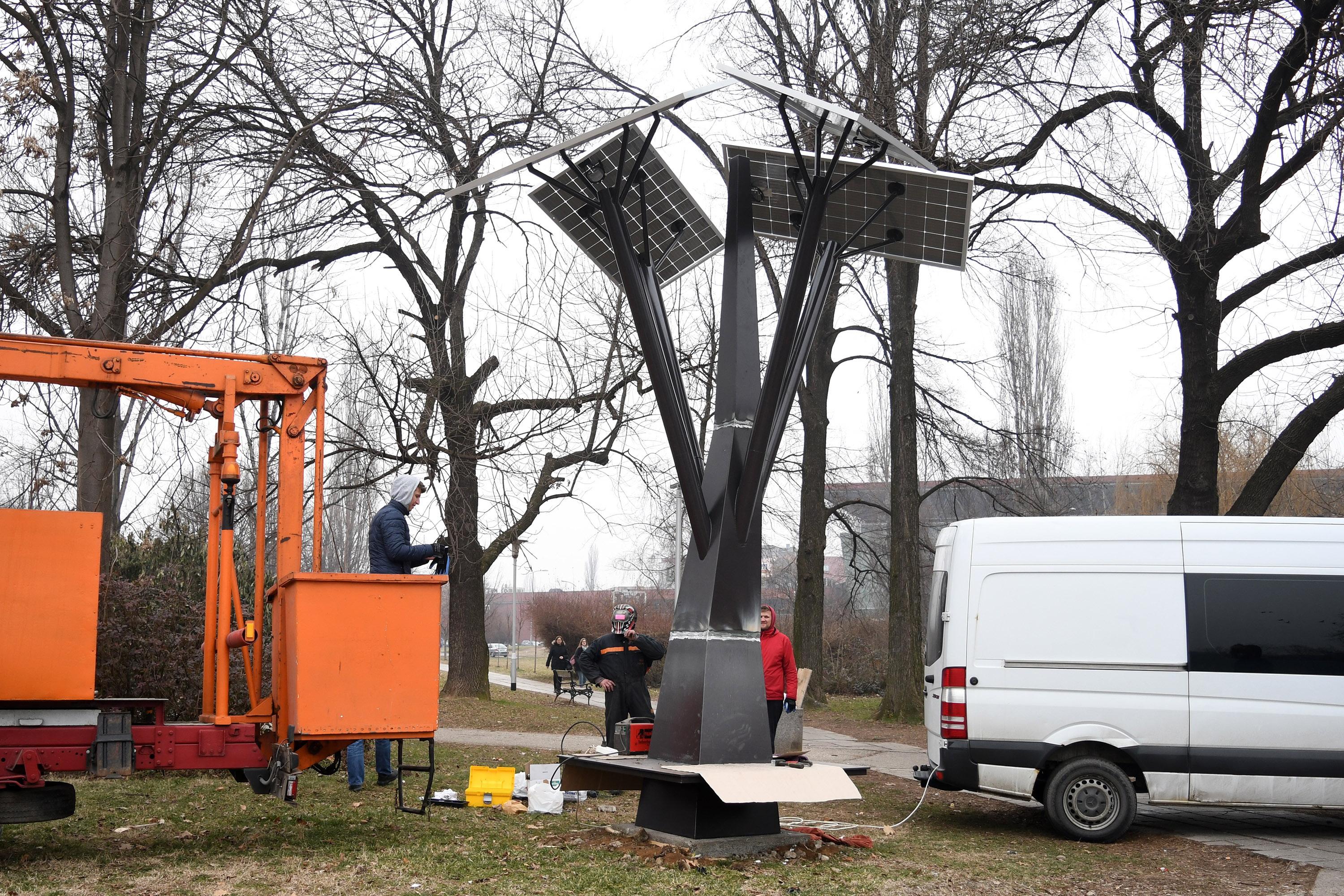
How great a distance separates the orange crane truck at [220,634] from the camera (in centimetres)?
698

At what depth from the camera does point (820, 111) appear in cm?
831

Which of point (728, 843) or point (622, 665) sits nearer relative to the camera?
point (728, 843)

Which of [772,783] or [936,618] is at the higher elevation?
[936,618]

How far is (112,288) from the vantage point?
39.7 feet

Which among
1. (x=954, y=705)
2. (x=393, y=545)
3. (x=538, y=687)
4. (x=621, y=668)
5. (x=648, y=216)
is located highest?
(x=648, y=216)

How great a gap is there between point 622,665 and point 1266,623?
18.6 ft

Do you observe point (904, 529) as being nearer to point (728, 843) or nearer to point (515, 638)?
point (728, 843)

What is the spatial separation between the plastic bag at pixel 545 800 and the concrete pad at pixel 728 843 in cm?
146

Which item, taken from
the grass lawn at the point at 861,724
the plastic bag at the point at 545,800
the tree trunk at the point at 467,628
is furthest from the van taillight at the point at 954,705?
the tree trunk at the point at 467,628

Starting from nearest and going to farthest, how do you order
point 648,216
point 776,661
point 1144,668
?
1. point 1144,668
2. point 648,216
3. point 776,661

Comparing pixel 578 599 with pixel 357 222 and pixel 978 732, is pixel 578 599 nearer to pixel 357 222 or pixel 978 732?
pixel 357 222

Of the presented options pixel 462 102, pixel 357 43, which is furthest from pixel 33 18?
pixel 462 102

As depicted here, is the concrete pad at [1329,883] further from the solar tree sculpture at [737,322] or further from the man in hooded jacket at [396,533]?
the man in hooded jacket at [396,533]

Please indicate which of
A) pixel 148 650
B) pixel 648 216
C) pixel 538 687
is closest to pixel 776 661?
pixel 648 216
